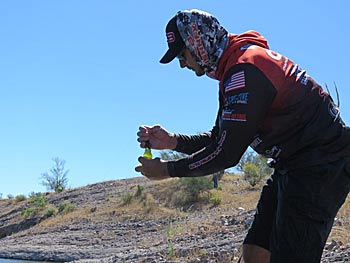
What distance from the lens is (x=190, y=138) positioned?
4.48m

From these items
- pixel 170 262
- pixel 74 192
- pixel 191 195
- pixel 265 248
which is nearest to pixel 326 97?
pixel 265 248

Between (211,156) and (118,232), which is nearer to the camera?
(211,156)

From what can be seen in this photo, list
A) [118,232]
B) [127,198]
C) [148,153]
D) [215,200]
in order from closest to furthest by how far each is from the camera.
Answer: [148,153], [118,232], [215,200], [127,198]

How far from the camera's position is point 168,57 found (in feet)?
12.4

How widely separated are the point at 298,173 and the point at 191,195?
2558cm

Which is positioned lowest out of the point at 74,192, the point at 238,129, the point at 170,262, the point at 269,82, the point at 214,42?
the point at 170,262

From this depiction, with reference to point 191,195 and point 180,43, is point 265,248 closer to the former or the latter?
point 180,43

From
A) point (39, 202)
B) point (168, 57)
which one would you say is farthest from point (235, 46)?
point (39, 202)

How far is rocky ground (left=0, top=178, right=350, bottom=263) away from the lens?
12.0 m

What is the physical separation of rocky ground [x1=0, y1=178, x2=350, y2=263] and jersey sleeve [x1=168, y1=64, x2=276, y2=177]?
4.55 metres

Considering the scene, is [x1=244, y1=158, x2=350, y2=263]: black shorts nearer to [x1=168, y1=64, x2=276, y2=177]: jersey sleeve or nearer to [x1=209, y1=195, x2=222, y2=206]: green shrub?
[x1=168, y1=64, x2=276, y2=177]: jersey sleeve

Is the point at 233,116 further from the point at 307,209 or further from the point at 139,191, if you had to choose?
the point at 139,191

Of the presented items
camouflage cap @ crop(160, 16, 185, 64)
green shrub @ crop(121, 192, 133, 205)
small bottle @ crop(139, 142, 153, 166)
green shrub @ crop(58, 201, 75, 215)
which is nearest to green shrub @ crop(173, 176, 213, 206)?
green shrub @ crop(121, 192, 133, 205)

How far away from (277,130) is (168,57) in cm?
76
